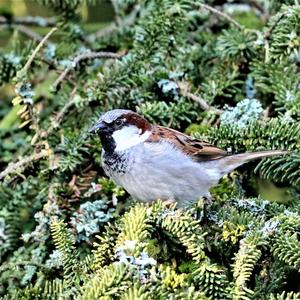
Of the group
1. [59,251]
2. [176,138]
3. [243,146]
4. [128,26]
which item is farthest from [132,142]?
[128,26]

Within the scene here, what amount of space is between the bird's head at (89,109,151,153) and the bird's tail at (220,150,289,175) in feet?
0.79

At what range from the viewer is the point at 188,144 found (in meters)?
2.09

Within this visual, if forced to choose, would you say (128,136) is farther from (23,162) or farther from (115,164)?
(23,162)

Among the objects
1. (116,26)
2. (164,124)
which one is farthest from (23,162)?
(116,26)

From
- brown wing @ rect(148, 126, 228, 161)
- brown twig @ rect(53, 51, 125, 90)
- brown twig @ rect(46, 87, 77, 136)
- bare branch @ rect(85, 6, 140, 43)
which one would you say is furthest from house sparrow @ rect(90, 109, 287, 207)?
bare branch @ rect(85, 6, 140, 43)

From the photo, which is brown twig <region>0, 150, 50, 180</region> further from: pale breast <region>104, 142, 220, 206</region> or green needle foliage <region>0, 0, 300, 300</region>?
pale breast <region>104, 142, 220, 206</region>

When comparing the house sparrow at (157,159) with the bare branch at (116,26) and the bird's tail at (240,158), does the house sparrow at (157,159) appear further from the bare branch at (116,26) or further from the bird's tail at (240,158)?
the bare branch at (116,26)

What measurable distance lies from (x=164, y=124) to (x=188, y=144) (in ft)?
0.54

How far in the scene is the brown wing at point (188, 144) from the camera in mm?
2057

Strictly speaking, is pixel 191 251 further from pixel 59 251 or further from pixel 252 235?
pixel 59 251

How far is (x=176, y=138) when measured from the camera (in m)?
2.11

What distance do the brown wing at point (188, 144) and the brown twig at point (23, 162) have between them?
0.30 metres

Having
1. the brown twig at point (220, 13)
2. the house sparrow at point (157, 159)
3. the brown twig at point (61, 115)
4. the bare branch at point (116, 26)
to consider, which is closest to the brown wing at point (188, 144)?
the house sparrow at point (157, 159)

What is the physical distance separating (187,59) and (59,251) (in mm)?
932
